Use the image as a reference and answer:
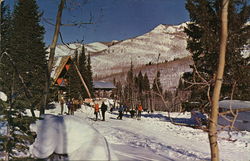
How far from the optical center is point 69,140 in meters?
3.75

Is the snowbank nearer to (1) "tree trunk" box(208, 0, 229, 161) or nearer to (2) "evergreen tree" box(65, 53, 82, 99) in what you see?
(2) "evergreen tree" box(65, 53, 82, 99)

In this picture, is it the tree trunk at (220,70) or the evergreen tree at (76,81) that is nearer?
the tree trunk at (220,70)

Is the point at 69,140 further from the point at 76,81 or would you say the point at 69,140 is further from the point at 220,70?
the point at 76,81

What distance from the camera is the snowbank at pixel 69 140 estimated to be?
11.3ft

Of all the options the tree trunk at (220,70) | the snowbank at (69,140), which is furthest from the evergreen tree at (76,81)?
the tree trunk at (220,70)

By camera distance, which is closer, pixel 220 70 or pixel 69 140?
pixel 69 140

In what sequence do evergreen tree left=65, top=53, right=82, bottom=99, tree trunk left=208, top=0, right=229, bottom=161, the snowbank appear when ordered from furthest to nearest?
evergreen tree left=65, top=53, right=82, bottom=99
tree trunk left=208, top=0, right=229, bottom=161
the snowbank

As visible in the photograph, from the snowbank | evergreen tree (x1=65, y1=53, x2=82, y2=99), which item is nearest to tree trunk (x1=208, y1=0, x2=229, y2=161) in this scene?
the snowbank

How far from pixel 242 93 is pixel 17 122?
70.5 feet

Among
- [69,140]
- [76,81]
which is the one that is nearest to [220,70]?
[69,140]

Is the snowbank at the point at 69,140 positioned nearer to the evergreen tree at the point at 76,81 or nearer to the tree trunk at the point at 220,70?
the evergreen tree at the point at 76,81

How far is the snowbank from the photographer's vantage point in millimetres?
3455

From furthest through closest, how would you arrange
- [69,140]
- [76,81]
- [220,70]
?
[76,81], [220,70], [69,140]

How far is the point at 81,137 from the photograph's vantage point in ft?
12.5
